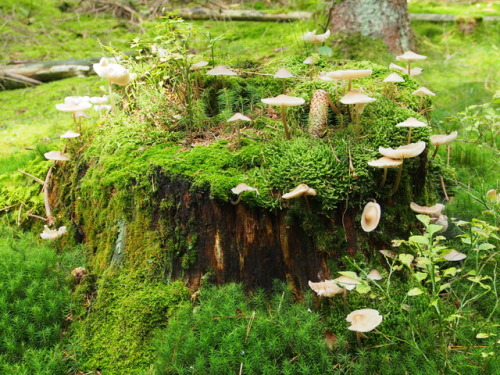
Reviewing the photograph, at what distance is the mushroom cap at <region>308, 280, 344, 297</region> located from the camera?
3.13m

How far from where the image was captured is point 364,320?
2.85m

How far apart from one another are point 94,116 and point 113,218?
6.51 feet

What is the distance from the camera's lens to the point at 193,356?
3.01m

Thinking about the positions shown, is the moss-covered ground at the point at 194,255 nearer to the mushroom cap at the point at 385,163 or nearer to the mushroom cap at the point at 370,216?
the mushroom cap at the point at 370,216

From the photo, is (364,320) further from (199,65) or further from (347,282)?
(199,65)

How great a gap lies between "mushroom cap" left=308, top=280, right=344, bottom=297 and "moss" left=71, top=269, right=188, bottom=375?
1.10 metres

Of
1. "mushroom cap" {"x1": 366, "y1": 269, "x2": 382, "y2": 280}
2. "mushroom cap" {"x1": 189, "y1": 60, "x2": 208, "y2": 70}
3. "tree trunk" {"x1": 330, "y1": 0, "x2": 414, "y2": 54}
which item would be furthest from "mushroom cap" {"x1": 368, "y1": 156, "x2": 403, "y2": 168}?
"tree trunk" {"x1": 330, "y1": 0, "x2": 414, "y2": 54}

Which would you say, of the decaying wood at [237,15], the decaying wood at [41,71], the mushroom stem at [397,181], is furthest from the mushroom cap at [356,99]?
the decaying wood at [41,71]

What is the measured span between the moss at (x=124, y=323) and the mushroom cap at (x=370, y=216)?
59.5 inches

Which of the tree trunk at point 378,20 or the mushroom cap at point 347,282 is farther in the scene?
the tree trunk at point 378,20

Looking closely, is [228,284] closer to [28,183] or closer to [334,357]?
[334,357]

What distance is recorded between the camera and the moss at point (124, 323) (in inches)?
138

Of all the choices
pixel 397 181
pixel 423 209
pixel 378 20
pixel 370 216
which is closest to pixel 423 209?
pixel 423 209

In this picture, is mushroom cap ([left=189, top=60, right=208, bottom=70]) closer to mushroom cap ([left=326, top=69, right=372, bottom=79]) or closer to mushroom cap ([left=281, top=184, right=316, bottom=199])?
mushroom cap ([left=326, top=69, right=372, bottom=79])
